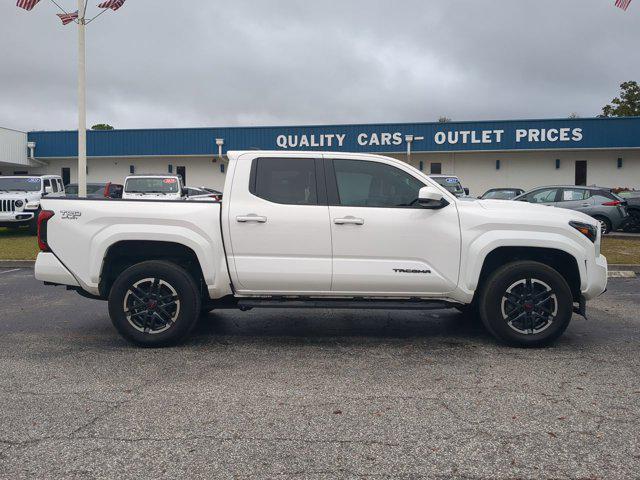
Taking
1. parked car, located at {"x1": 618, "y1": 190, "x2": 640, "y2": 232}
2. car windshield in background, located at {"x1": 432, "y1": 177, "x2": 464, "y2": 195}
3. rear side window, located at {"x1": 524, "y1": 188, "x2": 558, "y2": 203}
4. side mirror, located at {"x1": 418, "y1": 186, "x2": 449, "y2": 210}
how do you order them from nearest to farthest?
side mirror, located at {"x1": 418, "y1": 186, "x2": 449, "y2": 210} → rear side window, located at {"x1": 524, "y1": 188, "x2": 558, "y2": 203} → car windshield in background, located at {"x1": 432, "y1": 177, "x2": 464, "y2": 195} → parked car, located at {"x1": 618, "y1": 190, "x2": 640, "y2": 232}

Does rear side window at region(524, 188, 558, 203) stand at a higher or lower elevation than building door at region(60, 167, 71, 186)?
lower

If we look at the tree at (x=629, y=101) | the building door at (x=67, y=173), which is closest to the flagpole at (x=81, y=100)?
the building door at (x=67, y=173)

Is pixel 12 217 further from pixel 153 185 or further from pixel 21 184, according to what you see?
pixel 153 185

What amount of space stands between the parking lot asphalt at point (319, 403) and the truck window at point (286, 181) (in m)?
1.49

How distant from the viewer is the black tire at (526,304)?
230 inches

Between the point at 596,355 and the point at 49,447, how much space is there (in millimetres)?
4726

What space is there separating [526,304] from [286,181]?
8.61ft

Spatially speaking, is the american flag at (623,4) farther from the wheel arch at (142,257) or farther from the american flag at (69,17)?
the american flag at (69,17)

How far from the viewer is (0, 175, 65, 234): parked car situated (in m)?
17.8

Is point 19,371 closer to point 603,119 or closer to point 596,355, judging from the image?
point 596,355

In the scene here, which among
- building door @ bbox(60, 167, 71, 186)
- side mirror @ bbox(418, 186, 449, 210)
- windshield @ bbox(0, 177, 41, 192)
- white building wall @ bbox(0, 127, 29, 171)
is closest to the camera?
side mirror @ bbox(418, 186, 449, 210)

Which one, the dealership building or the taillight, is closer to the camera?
the taillight

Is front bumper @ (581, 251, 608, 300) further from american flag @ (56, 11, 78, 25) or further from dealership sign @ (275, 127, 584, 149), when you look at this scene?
dealership sign @ (275, 127, 584, 149)

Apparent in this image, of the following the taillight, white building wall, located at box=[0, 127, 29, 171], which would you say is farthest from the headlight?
white building wall, located at box=[0, 127, 29, 171]
